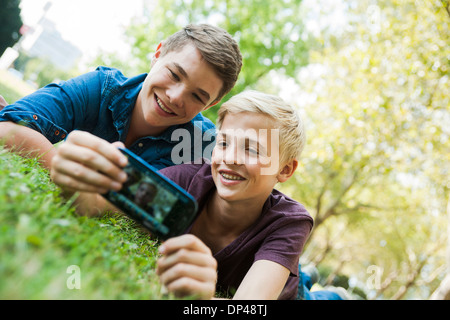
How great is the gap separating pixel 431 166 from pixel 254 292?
13309 mm

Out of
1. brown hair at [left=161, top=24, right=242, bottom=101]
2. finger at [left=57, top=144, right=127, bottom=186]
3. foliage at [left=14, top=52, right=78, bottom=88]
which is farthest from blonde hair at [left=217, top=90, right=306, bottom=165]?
foliage at [left=14, top=52, right=78, bottom=88]

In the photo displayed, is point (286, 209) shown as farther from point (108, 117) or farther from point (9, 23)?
point (9, 23)

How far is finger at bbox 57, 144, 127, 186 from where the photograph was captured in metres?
1.74

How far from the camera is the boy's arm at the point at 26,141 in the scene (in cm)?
287

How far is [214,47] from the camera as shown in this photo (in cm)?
365

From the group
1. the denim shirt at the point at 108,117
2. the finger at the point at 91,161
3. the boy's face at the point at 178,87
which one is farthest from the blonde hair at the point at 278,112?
the finger at the point at 91,161

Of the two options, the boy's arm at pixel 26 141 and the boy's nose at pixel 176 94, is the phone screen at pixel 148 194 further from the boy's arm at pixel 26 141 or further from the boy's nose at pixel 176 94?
the boy's nose at pixel 176 94

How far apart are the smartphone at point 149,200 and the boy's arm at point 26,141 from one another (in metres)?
1.43

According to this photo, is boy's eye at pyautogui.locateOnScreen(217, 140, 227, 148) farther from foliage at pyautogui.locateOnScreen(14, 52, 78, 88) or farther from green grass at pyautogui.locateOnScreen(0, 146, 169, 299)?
foliage at pyautogui.locateOnScreen(14, 52, 78, 88)

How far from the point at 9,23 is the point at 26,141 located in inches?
622

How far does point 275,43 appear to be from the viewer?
2056 cm

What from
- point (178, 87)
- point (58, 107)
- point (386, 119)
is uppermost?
point (386, 119)

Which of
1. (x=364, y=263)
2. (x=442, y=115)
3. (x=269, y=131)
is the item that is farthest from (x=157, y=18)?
(x=364, y=263)

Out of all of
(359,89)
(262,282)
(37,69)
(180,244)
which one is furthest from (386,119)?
(37,69)
